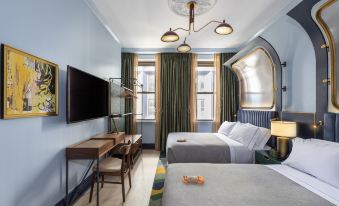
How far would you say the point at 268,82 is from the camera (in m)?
3.60

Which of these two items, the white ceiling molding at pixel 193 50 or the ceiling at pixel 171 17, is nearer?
the ceiling at pixel 171 17

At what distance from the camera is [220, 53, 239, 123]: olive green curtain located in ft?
17.7

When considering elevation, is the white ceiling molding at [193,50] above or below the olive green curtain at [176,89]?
above

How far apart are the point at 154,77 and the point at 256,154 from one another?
3.59m

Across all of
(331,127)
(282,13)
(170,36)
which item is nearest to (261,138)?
(331,127)

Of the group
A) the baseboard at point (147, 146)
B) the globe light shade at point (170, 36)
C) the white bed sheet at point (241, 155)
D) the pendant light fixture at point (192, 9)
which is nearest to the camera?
the pendant light fixture at point (192, 9)

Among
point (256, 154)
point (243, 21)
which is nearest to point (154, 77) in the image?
point (243, 21)

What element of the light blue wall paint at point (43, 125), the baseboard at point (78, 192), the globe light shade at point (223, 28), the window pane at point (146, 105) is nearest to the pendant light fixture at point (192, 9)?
the globe light shade at point (223, 28)

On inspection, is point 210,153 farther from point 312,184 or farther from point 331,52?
point 331,52

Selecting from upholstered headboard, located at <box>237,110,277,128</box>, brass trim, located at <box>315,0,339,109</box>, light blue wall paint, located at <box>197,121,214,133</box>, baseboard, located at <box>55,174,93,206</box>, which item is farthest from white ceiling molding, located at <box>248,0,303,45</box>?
baseboard, located at <box>55,174,93,206</box>

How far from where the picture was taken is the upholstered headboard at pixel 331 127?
6.73 feet

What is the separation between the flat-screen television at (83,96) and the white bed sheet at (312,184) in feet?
8.57

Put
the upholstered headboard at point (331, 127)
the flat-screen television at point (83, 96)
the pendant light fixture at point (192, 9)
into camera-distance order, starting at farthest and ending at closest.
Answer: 1. the pendant light fixture at point (192, 9)
2. the flat-screen television at point (83, 96)
3. the upholstered headboard at point (331, 127)

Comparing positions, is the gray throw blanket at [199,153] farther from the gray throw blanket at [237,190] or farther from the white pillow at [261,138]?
the gray throw blanket at [237,190]
